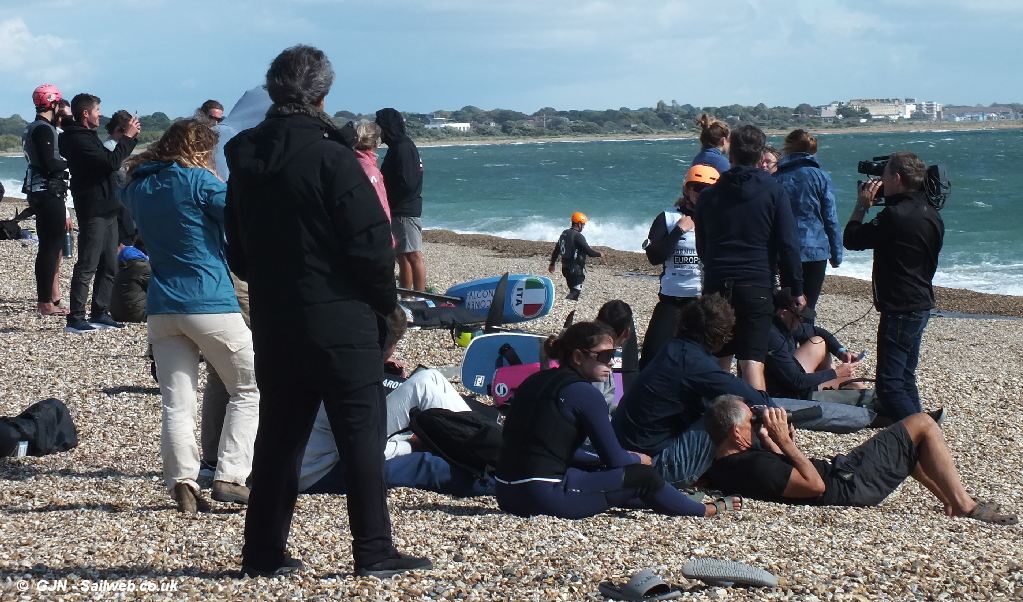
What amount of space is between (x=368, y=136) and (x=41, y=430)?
2651 millimetres

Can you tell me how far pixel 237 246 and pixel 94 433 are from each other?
11.4 feet

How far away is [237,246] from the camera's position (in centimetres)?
422

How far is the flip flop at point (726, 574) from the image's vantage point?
4.11 m

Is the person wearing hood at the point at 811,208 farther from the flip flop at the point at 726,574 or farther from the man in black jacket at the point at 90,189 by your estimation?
the man in black jacket at the point at 90,189

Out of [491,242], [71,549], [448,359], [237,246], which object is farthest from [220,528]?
[491,242]

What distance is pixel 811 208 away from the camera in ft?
27.6

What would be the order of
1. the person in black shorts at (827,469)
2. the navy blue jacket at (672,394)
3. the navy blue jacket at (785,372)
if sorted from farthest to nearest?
the navy blue jacket at (785,372) < the navy blue jacket at (672,394) < the person in black shorts at (827,469)

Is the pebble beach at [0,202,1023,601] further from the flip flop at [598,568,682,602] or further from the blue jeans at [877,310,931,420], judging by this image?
the blue jeans at [877,310,931,420]

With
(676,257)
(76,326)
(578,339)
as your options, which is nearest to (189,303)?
(578,339)

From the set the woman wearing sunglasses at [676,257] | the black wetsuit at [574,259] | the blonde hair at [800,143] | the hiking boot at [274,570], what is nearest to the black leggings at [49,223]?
the woman wearing sunglasses at [676,257]

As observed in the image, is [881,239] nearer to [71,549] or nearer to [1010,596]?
[1010,596]

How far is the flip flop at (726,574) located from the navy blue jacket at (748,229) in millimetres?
3037

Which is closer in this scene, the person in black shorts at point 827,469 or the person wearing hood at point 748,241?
the person in black shorts at point 827,469

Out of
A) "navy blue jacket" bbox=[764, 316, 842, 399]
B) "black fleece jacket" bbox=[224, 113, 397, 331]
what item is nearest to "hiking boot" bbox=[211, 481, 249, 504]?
"black fleece jacket" bbox=[224, 113, 397, 331]
